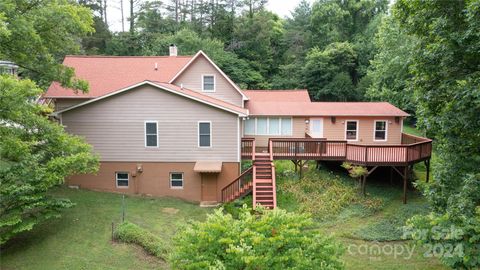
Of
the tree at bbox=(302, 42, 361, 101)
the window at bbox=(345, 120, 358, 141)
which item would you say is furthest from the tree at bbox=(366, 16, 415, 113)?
the tree at bbox=(302, 42, 361, 101)

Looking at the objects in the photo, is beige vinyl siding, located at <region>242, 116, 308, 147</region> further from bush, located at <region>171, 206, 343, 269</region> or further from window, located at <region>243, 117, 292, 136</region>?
bush, located at <region>171, 206, 343, 269</region>

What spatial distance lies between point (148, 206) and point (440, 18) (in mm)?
13005

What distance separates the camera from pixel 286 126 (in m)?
21.4

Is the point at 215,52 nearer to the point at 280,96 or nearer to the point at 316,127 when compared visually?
the point at 280,96

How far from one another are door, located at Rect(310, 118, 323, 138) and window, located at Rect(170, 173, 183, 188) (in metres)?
8.48

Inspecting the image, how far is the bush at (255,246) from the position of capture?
5914mm

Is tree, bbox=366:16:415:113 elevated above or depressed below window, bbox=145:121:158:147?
above

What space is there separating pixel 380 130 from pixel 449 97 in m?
11.6

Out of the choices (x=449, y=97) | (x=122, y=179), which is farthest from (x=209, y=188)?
(x=449, y=97)

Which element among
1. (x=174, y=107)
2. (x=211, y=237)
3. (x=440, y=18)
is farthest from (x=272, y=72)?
(x=211, y=237)

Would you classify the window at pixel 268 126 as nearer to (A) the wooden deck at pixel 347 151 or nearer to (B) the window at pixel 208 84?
(A) the wooden deck at pixel 347 151

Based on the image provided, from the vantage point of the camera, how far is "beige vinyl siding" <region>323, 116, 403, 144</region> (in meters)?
20.6

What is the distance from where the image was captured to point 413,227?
8.00 meters

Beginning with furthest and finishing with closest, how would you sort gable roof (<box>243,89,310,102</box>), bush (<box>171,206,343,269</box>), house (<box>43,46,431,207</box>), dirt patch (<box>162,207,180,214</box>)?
gable roof (<box>243,89,310,102</box>) → house (<box>43,46,431,207</box>) → dirt patch (<box>162,207,180,214</box>) → bush (<box>171,206,343,269</box>)
